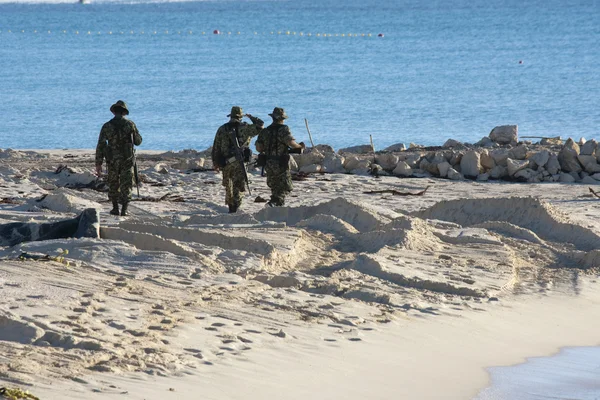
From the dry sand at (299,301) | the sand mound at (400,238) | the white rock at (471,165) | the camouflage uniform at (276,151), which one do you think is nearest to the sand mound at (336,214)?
the dry sand at (299,301)

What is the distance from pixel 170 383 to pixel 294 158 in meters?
12.9

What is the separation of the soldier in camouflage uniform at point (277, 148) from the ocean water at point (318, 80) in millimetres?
16704

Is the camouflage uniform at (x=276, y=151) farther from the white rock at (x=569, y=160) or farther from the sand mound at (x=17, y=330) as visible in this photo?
the white rock at (x=569, y=160)

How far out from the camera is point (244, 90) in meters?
47.0

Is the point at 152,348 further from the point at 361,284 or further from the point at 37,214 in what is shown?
the point at 37,214

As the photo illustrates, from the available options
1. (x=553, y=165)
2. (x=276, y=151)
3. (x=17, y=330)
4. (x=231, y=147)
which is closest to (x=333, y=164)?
(x=553, y=165)

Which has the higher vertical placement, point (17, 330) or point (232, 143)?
point (232, 143)

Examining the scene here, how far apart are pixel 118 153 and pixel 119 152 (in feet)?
0.06

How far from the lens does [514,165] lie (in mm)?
18328

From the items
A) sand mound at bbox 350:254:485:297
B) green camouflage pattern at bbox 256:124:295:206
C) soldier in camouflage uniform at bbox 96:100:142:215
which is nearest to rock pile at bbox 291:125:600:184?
green camouflage pattern at bbox 256:124:295:206

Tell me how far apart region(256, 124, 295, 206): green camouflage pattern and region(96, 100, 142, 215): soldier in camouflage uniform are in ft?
4.85

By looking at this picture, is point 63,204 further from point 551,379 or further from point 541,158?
point 541,158

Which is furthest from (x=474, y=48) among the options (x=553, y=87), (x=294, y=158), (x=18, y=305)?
(x=18, y=305)

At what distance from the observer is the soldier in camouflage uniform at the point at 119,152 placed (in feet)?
42.1
